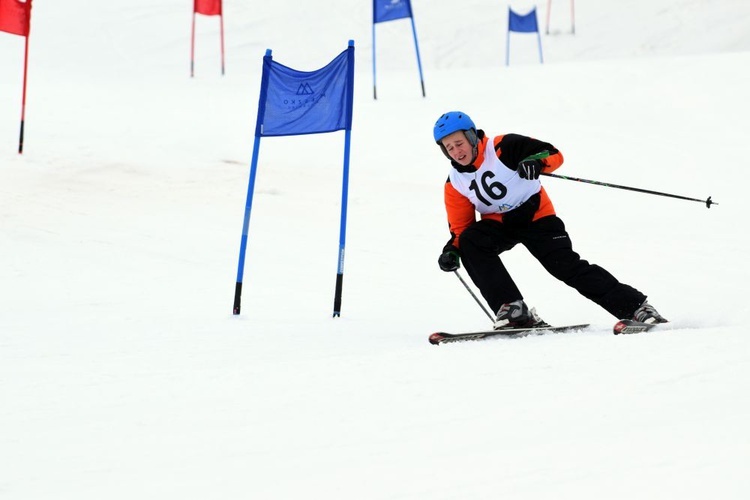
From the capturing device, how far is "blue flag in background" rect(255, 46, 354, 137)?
566 centimetres

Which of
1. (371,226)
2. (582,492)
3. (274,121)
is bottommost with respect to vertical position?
(371,226)

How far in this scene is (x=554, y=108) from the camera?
43.7ft

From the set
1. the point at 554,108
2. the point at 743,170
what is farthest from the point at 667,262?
the point at 554,108

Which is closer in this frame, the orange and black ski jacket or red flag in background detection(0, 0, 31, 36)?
the orange and black ski jacket

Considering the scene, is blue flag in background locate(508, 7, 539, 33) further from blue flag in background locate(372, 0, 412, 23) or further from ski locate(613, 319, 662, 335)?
ski locate(613, 319, 662, 335)

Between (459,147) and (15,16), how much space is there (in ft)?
25.4

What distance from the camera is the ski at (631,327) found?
4.29m

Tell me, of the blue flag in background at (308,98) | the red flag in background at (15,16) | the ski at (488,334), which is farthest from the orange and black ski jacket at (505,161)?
the red flag in background at (15,16)

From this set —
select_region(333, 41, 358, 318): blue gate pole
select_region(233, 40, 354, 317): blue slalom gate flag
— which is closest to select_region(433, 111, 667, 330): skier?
select_region(333, 41, 358, 318): blue gate pole

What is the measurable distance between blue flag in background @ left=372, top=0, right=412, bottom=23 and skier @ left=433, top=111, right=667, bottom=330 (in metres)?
9.59

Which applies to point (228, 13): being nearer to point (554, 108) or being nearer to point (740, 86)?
point (554, 108)

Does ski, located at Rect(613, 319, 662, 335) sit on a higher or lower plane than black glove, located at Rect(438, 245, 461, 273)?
lower

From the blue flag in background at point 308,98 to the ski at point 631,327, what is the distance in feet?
7.28

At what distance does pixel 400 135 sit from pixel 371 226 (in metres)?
3.60
